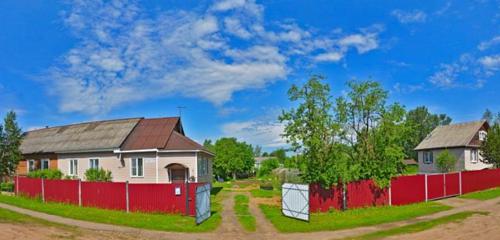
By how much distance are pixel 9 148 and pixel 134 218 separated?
21.1m

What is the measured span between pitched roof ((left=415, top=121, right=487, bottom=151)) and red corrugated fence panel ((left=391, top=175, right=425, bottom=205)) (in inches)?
990

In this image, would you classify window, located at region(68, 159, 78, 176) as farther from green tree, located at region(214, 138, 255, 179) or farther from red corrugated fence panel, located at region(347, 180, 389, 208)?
green tree, located at region(214, 138, 255, 179)

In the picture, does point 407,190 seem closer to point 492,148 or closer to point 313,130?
point 313,130

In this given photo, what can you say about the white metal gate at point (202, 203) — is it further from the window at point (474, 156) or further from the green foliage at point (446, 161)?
the window at point (474, 156)

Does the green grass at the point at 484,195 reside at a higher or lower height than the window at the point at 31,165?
lower

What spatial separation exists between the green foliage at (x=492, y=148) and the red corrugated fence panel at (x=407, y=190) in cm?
2003

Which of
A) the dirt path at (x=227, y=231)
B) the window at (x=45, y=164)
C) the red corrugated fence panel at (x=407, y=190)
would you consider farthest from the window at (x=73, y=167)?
the red corrugated fence panel at (x=407, y=190)

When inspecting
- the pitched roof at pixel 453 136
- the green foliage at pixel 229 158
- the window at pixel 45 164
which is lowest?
the green foliage at pixel 229 158

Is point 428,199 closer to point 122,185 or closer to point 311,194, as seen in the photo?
point 311,194

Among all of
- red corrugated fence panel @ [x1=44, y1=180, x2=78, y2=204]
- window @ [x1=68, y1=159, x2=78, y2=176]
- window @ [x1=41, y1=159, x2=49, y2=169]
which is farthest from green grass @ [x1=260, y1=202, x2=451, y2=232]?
window @ [x1=41, y1=159, x2=49, y2=169]

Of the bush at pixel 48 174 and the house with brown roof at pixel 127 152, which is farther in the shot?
the bush at pixel 48 174

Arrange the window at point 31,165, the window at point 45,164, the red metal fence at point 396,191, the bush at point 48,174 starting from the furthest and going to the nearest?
1. the window at point 31,165
2. the window at point 45,164
3. the bush at point 48,174
4. the red metal fence at point 396,191

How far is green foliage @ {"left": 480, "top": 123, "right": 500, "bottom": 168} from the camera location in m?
41.5

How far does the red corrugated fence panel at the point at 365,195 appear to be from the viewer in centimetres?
2308
